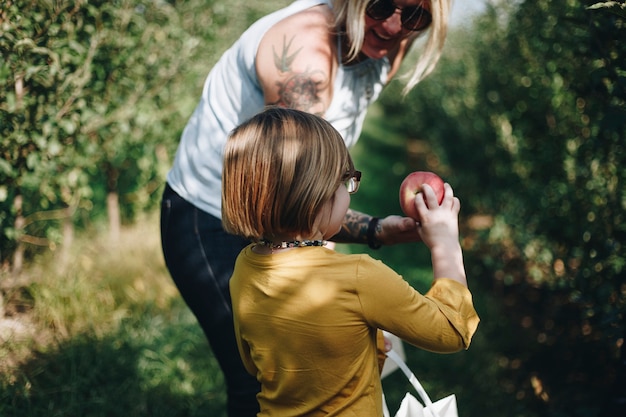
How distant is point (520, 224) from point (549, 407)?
1721mm

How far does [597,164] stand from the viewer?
3613mm

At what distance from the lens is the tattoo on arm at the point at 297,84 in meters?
1.83

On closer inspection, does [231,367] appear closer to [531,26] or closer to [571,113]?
[571,113]

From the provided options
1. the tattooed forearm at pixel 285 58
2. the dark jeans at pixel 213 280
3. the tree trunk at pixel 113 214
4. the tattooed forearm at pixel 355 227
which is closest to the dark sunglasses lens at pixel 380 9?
the tattooed forearm at pixel 285 58

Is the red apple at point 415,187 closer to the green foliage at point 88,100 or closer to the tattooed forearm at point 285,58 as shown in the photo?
the tattooed forearm at point 285,58

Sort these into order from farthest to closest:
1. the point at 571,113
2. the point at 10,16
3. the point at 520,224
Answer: the point at 520,224
the point at 571,113
the point at 10,16

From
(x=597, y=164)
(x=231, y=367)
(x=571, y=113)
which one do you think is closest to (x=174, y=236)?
(x=231, y=367)

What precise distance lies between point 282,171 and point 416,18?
0.89 metres

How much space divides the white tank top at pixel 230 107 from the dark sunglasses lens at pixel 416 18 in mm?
174

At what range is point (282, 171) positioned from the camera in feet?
4.80

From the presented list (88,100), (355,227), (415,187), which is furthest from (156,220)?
(415,187)

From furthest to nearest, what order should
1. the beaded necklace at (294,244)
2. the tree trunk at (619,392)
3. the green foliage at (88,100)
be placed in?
the green foliage at (88,100) → the tree trunk at (619,392) → the beaded necklace at (294,244)

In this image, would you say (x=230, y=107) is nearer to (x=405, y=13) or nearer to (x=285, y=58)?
(x=285, y=58)

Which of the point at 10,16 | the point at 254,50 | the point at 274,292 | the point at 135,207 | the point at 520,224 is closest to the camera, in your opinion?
the point at 274,292
